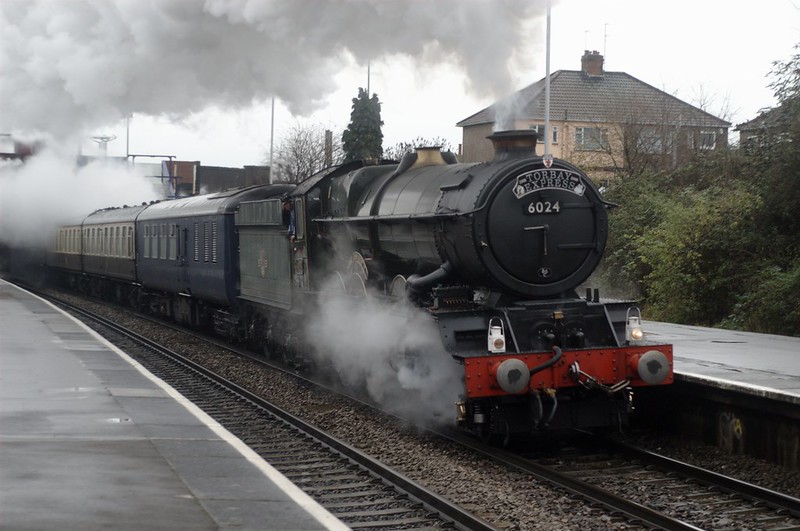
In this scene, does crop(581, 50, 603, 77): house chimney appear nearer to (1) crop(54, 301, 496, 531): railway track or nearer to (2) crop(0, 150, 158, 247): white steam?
(2) crop(0, 150, 158, 247): white steam

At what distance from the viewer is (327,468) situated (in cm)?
903

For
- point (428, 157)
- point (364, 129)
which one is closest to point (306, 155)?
point (364, 129)

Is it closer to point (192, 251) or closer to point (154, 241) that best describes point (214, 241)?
point (192, 251)

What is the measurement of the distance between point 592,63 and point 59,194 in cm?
2276

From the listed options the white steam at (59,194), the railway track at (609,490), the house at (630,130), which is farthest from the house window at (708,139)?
the white steam at (59,194)

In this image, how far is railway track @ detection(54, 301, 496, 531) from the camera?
7191 millimetres

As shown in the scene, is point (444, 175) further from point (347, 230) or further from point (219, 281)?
point (219, 281)

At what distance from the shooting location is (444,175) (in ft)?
34.9

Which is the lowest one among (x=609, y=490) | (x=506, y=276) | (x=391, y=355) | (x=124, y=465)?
(x=609, y=490)

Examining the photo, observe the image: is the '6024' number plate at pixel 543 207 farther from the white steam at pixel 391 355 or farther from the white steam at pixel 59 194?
the white steam at pixel 59 194

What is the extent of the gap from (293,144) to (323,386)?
46.4 metres

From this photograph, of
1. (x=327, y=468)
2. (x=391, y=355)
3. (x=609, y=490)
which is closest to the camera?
(x=609, y=490)

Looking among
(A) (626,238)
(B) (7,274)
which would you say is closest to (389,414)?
(A) (626,238)

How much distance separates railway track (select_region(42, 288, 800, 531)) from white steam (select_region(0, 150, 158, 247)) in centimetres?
3007
